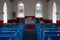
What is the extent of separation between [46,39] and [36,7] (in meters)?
17.0

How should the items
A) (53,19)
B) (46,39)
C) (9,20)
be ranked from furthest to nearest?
(9,20)
(53,19)
(46,39)

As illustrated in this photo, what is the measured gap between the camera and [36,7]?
21.6 meters

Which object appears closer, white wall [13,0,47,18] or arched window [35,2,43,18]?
white wall [13,0,47,18]

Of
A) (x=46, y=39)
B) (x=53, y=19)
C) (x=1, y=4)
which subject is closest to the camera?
(x=46, y=39)

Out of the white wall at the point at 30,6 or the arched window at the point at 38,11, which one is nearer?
the white wall at the point at 30,6

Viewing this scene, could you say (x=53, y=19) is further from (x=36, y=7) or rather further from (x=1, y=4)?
(x=1, y=4)

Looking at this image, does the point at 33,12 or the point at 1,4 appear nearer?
the point at 1,4

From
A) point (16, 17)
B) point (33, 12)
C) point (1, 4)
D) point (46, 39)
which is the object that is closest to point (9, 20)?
point (16, 17)

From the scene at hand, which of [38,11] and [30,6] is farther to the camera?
[38,11]

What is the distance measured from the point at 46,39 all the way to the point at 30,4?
16426 mm

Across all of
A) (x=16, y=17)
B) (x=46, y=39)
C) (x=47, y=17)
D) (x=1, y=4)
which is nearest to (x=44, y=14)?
(x=47, y=17)

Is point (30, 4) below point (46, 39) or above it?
above

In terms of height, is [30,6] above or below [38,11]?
above

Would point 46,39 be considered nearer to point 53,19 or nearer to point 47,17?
point 53,19
